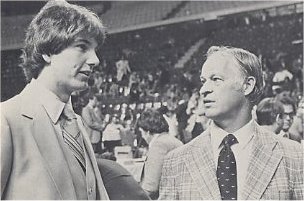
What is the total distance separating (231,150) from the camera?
0.89 meters

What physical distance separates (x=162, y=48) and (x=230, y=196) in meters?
4.40

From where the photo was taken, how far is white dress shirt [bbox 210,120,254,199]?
0.88 meters

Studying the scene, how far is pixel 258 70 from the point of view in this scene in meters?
0.88

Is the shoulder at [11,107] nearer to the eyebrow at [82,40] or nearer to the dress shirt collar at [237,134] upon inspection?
the eyebrow at [82,40]

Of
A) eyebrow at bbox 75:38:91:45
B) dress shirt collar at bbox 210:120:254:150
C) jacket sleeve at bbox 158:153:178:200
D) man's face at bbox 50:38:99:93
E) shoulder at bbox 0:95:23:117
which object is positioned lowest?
jacket sleeve at bbox 158:153:178:200

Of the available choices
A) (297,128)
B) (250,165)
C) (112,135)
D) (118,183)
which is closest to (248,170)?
(250,165)

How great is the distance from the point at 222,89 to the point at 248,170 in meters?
0.16

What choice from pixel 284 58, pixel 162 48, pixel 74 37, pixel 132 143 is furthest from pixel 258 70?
pixel 162 48

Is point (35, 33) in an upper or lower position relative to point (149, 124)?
upper

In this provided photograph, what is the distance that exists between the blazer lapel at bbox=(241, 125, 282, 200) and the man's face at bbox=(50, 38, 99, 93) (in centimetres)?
36

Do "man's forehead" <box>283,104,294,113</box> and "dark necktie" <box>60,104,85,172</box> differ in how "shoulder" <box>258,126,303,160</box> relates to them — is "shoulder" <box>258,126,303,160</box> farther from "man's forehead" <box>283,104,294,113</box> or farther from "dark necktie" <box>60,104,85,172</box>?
"man's forehead" <box>283,104,294,113</box>

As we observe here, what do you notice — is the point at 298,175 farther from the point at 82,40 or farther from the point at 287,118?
the point at 287,118

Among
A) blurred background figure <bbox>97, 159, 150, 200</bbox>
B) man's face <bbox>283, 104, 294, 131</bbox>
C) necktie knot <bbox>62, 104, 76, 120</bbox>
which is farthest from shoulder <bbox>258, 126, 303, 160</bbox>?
man's face <bbox>283, 104, 294, 131</bbox>

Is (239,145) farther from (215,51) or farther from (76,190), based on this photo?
(76,190)
